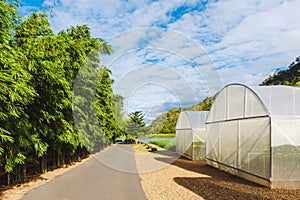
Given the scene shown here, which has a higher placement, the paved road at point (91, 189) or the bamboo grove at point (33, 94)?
the bamboo grove at point (33, 94)

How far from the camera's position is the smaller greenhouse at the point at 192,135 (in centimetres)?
1784

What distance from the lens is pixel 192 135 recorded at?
18.3 metres

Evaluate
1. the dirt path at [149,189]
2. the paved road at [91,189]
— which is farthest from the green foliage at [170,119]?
the paved road at [91,189]

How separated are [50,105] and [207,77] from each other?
365 inches

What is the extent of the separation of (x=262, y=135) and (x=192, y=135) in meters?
9.38

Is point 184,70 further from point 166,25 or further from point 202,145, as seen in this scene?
point 202,145

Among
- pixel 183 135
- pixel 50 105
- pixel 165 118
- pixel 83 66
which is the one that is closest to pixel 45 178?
pixel 50 105

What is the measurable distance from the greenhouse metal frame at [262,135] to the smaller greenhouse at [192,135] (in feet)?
16.2

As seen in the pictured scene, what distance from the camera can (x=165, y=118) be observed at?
166 feet

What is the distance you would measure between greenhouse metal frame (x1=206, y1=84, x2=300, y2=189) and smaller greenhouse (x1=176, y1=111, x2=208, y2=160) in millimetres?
4940

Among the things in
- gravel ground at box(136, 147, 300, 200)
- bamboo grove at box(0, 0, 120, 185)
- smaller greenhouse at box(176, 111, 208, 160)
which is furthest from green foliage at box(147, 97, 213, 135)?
gravel ground at box(136, 147, 300, 200)

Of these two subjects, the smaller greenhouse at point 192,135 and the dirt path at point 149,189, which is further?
the smaller greenhouse at point 192,135

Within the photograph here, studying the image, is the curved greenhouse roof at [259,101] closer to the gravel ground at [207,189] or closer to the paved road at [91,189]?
the gravel ground at [207,189]

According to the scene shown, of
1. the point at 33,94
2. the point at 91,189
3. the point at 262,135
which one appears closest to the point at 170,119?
the point at 262,135
